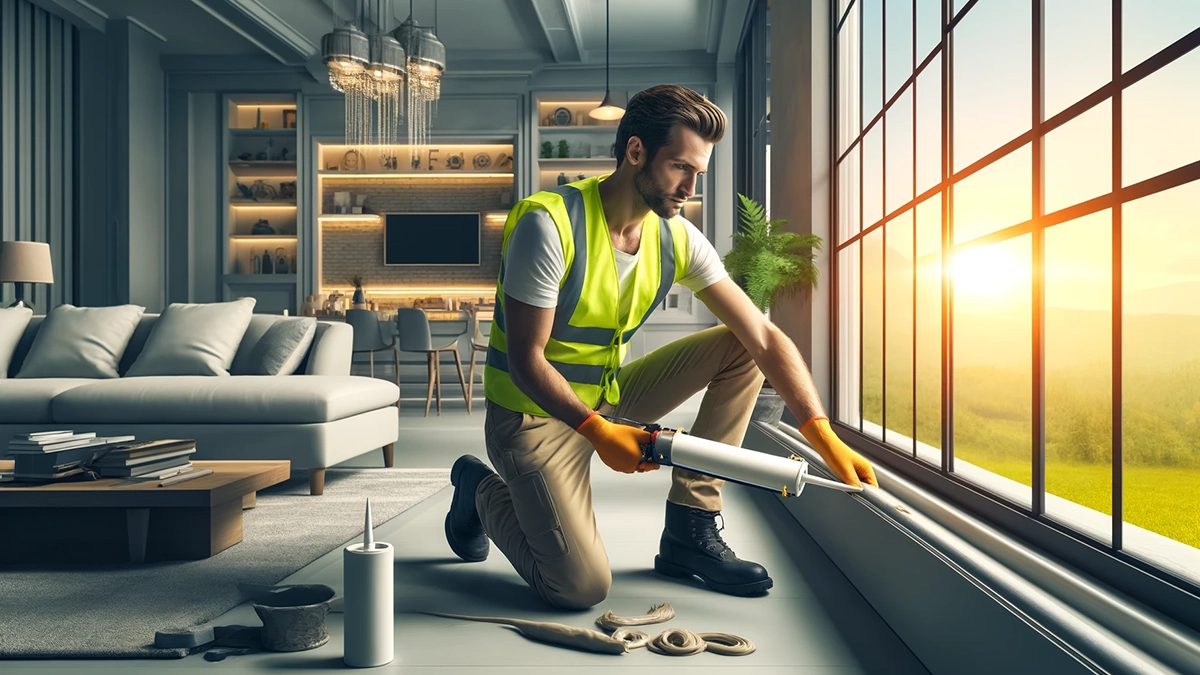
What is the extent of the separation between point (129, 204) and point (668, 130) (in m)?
7.04

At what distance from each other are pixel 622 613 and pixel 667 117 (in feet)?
3.24

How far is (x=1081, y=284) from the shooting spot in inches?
179

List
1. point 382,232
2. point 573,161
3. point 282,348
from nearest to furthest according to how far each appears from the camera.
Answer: point 282,348 < point 573,161 < point 382,232

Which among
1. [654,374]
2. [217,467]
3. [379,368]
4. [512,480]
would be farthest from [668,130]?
[379,368]

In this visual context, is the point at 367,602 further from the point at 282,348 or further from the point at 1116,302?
the point at 282,348

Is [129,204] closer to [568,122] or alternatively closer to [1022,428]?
[568,122]

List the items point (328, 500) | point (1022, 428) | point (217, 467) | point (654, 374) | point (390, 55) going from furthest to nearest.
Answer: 1. point (1022, 428)
2. point (390, 55)
3. point (328, 500)
4. point (217, 467)
5. point (654, 374)

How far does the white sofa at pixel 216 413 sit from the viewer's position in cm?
300

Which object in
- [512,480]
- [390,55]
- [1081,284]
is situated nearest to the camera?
[512,480]

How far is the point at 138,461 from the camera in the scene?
7.32ft

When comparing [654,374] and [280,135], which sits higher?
[280,135]

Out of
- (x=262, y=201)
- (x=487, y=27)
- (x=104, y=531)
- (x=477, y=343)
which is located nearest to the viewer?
(x=104, y=531)

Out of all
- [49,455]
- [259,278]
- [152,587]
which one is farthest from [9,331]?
[259,278]

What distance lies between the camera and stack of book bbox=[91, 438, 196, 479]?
7.29 feet
